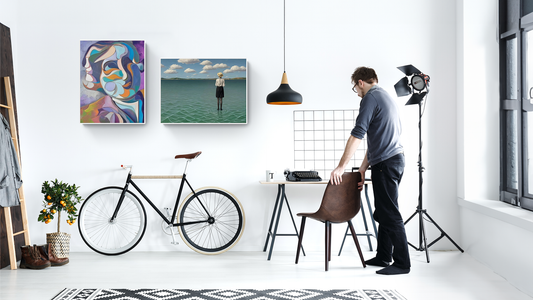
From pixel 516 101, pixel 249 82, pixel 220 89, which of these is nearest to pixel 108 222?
pixel 220 89

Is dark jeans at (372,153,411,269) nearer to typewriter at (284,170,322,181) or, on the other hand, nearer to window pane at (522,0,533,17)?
typewriter at (284,170,322,181)

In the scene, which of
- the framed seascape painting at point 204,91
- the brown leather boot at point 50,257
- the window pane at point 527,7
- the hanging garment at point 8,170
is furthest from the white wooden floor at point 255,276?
the window pane at point 527,7

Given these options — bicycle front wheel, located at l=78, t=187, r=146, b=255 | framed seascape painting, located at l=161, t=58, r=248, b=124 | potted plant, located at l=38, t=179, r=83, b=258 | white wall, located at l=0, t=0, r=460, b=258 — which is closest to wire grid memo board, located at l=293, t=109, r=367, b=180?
white wall, located at l=0, t=0, r=460, b=258

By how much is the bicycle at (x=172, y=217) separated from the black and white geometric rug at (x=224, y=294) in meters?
1.04

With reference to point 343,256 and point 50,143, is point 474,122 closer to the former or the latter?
point 343,256

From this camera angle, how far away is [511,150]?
335cm

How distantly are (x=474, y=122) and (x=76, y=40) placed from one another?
3882 millimetres

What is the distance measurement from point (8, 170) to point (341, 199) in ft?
8.79

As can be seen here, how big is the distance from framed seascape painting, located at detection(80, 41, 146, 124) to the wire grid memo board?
154 cm

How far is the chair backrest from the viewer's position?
286 centimetres

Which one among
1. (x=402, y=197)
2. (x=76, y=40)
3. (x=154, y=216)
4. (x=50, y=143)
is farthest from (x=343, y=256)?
(x=76, y=40)

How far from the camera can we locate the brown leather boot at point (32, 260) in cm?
302

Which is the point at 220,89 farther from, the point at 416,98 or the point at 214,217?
the point at 416,98

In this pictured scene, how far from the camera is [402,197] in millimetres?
3686
